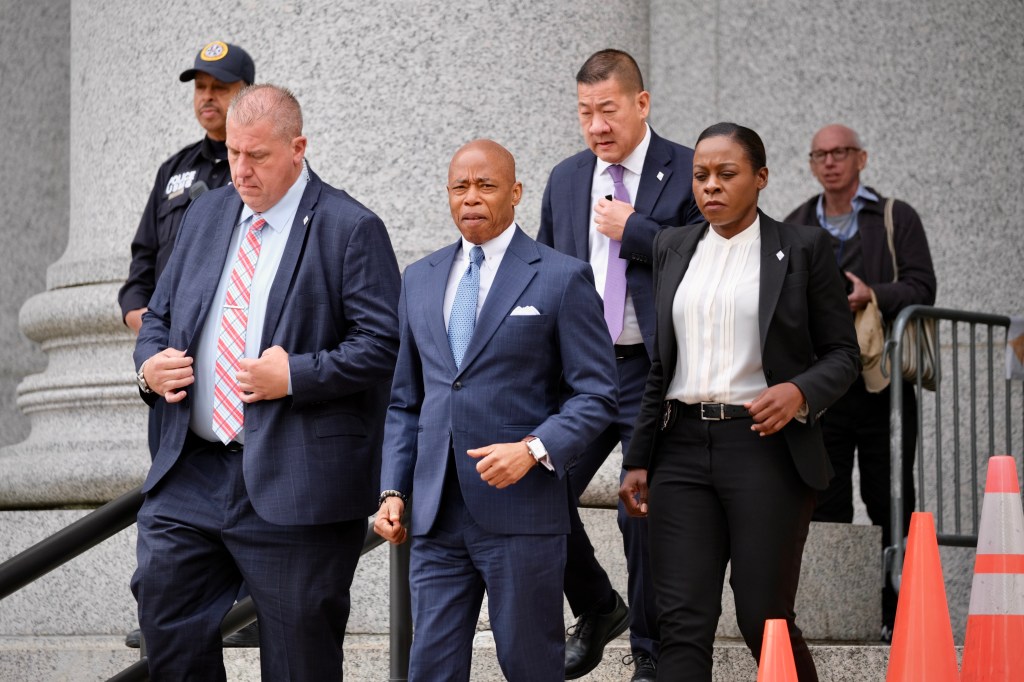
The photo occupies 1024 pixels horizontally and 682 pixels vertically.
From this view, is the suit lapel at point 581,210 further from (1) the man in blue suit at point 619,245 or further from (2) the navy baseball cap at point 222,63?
(2) the navy baseball cap at point 222,63

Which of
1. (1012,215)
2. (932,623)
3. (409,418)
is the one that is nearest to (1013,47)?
(1012,215)

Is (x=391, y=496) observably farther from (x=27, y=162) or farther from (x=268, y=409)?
(x=27, y=162)

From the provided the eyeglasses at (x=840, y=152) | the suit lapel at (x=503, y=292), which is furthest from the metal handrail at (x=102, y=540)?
the eyeglasses at (x=840, y=152)

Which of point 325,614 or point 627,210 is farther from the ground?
point 627,210

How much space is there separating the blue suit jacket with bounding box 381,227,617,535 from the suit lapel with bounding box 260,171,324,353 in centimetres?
39

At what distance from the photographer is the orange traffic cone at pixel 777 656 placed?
4211 millimetres

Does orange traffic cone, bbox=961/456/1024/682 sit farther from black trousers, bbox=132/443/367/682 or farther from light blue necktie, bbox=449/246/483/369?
black trousers, bbox=132/443/367/682

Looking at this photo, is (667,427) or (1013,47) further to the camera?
(1013,47)

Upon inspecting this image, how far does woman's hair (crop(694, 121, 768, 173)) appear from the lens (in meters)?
4.96

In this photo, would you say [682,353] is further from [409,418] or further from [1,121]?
[1,121]

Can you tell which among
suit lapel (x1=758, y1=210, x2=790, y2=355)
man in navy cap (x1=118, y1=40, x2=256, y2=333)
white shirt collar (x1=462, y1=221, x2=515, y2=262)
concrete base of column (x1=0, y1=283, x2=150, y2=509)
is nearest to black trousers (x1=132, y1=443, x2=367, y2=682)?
white shirt collar (x1=462, y1=221, x2=515, y2=262)

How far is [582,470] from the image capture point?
5234 millimetres

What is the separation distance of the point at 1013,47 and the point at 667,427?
5328 millimetres

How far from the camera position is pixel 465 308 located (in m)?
4.59
